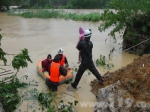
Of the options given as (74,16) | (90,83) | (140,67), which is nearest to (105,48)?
(90,83)

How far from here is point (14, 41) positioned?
12.7m

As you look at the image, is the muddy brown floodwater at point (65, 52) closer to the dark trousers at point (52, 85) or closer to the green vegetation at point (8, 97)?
the dark trousers at point (52, 85)

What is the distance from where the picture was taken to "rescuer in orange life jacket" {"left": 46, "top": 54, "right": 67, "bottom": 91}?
5688 millimetres

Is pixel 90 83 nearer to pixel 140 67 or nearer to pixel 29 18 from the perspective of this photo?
pixel 140 67

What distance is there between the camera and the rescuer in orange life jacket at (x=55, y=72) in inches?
224

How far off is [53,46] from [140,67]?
22.7 ft

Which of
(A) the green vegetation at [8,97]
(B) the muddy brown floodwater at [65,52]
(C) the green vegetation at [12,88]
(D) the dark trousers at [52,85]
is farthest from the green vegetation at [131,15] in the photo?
(A) the green vegetation at [8,97]

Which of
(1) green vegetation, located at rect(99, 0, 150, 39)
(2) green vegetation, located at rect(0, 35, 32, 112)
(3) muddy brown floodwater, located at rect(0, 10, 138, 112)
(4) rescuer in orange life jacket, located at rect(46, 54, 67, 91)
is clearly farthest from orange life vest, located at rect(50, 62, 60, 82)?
(1) green vegetation, located at rect(99, 0, 150, 39)

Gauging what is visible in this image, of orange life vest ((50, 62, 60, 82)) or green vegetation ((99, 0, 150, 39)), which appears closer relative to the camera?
orange life vest ((50, 62, 60, 82))

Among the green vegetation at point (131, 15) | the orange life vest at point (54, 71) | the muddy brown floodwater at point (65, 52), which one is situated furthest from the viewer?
the green vegetation at point (131, 15)

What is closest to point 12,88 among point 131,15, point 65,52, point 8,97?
point 8,97

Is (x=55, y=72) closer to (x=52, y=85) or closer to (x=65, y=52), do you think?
(x=52, y=85)

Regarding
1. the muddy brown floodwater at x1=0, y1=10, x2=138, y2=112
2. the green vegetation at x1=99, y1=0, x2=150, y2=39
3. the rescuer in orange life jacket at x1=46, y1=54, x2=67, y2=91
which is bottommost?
the muddy brown floodwater at x1=0, y1=10, x2=138, y2=112

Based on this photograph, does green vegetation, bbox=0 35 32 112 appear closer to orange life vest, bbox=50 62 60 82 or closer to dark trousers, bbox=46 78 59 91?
dark trousers, bbox=46 78 59 91
